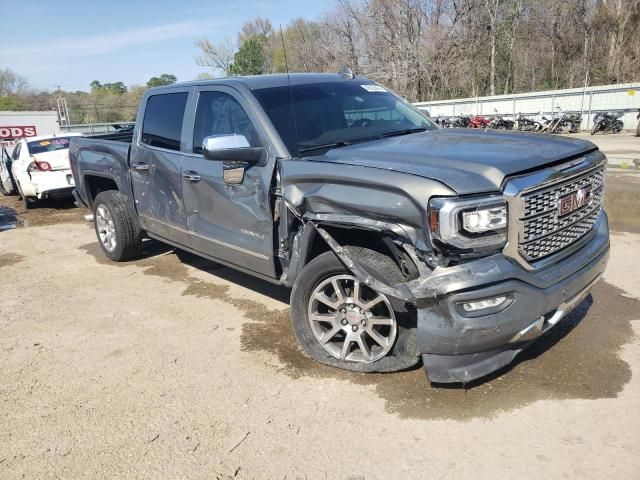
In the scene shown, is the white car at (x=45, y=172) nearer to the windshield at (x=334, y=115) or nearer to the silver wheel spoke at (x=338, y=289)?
the windshield at (x=334, y=115)

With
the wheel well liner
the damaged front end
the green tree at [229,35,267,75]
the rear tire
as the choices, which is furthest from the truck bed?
the green tree at [229,35,267,75]

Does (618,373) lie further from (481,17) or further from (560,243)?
(481,17)

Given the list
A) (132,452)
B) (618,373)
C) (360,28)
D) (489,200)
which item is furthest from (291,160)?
(360,28)

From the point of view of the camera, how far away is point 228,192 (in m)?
4.13

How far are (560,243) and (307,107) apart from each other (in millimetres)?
2103

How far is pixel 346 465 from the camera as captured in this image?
266 centimetres

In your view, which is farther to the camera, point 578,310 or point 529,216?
point 578,310

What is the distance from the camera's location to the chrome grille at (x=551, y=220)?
9.36 feet

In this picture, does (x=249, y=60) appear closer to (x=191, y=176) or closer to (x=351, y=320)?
(x=191, y=176)

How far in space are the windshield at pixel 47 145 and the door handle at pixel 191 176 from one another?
7907 millimetres

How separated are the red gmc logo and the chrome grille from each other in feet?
92.0

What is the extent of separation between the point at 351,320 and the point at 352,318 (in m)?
0.02

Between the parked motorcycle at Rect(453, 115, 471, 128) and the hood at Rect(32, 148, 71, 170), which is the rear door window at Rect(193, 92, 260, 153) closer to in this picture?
the hood at Rect(32, 148, 71, 170)

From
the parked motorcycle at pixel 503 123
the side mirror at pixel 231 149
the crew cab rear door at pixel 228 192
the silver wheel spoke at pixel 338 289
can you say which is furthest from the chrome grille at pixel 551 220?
the parked motorcycle at pixel 503 123
